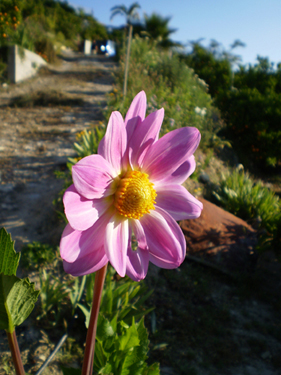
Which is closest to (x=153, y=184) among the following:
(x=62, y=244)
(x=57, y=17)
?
(x=62, y=244)

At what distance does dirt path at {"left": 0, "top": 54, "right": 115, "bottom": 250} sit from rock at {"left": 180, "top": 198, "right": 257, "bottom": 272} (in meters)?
1.59

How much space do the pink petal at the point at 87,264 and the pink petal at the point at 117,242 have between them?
0.10 ft

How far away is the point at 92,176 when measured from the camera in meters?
0.59

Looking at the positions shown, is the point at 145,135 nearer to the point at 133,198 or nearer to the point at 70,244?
the point at 133,198

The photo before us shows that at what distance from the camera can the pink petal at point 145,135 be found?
2.19 feet

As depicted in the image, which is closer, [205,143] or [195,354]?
[195,354]

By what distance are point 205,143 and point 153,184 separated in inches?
260

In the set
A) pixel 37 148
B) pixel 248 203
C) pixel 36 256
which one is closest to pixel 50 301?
pixel 36 256

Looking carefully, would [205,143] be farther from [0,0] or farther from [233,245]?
[0,0]

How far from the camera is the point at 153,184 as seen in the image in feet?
2.29

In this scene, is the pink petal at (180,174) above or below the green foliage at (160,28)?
below

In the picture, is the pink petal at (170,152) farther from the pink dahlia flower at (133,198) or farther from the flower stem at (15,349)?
the flower stem at (15,349)

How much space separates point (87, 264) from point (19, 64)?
9.78 meters

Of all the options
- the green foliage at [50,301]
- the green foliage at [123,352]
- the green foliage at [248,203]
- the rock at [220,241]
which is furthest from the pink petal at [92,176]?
the green foliage at [248,203]
